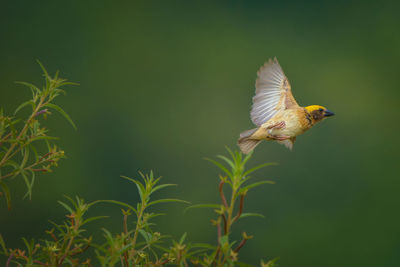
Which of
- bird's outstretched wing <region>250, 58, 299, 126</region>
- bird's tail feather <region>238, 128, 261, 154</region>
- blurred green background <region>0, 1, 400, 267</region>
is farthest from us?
blurred green background <region>0, 1, 400, 267</region>

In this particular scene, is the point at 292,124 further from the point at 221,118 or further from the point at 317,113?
the point at 221,118

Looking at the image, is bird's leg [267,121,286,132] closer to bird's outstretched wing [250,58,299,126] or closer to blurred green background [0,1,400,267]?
bird's outstretched wing [250,58,299,126]

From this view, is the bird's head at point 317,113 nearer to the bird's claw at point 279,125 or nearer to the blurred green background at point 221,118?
the bird's claw at point 279,125

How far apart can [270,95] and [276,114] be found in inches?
7.4

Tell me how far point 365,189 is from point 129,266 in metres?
2.79

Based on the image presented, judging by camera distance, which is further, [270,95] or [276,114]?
[270,95]

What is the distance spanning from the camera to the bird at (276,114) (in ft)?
4.77

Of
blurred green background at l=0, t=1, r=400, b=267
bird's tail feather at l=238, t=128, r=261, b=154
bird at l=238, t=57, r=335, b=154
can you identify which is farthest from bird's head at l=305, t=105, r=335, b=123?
blurred green background at l=0, t=1, r=400, b=267

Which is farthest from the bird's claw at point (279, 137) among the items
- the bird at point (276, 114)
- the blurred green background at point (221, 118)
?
the blurred green background at point (221, 118)

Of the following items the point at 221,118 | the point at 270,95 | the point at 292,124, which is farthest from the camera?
the point at 221,118

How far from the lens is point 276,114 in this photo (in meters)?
1.62

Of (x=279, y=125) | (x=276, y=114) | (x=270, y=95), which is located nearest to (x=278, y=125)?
(x=279, y=125)

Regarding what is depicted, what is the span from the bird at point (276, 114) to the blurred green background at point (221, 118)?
1139 mm

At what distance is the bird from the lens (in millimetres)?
1453
